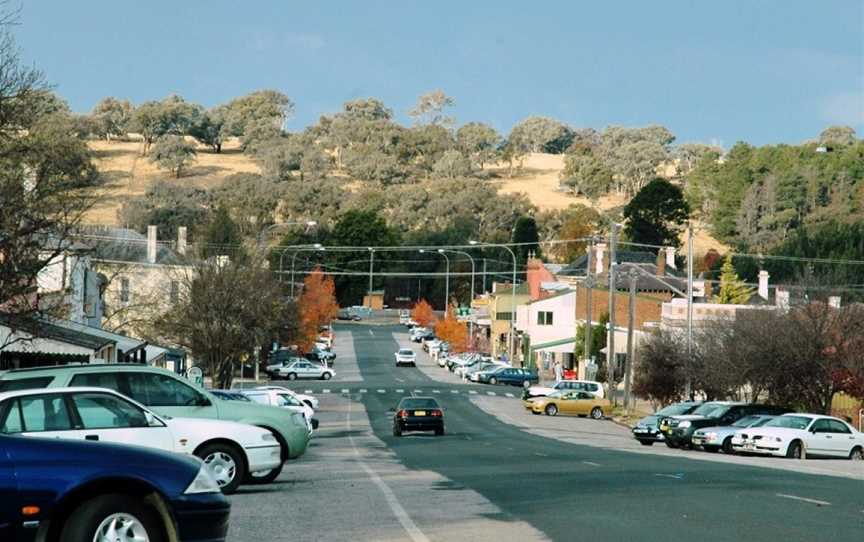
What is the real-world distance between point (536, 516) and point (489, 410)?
49.8 m

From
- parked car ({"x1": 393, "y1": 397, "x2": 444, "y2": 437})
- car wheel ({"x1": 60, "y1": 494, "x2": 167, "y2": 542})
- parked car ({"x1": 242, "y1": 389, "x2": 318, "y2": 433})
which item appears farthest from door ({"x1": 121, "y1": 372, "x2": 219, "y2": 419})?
parked car ({"x1": 393, "y1": 397, "x2": 444, "y2": 437})

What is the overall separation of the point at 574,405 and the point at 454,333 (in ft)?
195

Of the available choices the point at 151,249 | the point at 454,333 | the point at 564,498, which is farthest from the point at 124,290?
the point at 564,498

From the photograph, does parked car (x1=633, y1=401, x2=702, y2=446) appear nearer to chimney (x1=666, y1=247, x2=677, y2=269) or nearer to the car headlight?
the car headlight

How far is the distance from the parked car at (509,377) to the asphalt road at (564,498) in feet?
186

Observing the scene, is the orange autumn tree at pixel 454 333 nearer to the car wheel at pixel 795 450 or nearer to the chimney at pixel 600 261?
the chimney at pixel 600 261

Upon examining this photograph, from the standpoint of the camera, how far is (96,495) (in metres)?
10.1

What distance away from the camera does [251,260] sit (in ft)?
220

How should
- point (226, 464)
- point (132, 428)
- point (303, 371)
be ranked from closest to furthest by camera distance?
point (132, 428) → point (226, 464) → point (303, 371)

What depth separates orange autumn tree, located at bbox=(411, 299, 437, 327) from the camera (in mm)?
139500

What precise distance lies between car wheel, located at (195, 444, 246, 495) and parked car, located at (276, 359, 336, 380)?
70.2 meters

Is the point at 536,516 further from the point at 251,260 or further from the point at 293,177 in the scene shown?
the point at 293,177

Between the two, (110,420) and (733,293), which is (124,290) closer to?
(733,293)

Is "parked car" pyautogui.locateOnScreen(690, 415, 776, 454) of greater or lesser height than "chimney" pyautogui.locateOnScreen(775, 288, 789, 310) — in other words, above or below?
below
